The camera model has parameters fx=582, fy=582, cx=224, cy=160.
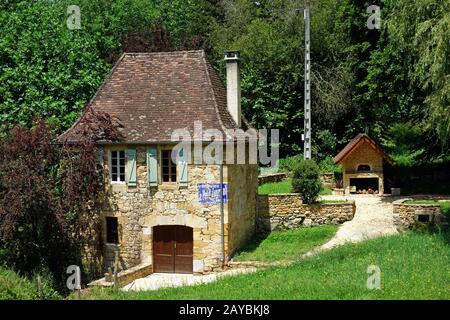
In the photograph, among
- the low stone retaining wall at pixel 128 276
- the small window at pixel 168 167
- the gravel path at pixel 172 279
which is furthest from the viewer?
the small window at pixel 168 167

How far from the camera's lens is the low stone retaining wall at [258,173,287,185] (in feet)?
96.8

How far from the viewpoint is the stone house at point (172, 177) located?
64.2 ft

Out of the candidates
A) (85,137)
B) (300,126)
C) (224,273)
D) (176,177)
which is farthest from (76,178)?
(300,126)

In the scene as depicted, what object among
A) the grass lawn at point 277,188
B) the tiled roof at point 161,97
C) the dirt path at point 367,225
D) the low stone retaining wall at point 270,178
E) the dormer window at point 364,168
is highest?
the tiled roof at point 161,97

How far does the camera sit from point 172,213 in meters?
19.9

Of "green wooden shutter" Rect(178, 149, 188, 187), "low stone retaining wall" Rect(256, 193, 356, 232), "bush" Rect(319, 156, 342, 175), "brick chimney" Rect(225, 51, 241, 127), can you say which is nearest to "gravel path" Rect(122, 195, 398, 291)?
"low stone retaining wall" Rect(256, 193, 356, 232)

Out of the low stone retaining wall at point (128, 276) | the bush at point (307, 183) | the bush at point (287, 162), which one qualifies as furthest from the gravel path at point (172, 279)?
the bush at point (287, 162)

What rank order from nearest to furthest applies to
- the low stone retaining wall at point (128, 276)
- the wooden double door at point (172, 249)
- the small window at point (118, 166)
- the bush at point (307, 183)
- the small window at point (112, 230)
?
the low stone retaining wall at point (128, 276), the wooden double door at point (172, 249), the small window at point (118, 166), the small window at point (112, 230), the bush at point (307, 183)

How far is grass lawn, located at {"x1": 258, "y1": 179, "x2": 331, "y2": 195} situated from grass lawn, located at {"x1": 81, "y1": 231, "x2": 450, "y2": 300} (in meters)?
8.84

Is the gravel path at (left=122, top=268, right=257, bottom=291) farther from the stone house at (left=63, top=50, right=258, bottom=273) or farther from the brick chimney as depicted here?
the brick chimney

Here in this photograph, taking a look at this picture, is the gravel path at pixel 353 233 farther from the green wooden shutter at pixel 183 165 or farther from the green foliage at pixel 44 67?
the green foliage at pixel 44 67

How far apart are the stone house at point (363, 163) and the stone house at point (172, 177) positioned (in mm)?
7029

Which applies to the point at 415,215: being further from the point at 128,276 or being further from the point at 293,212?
the point at 128,276
